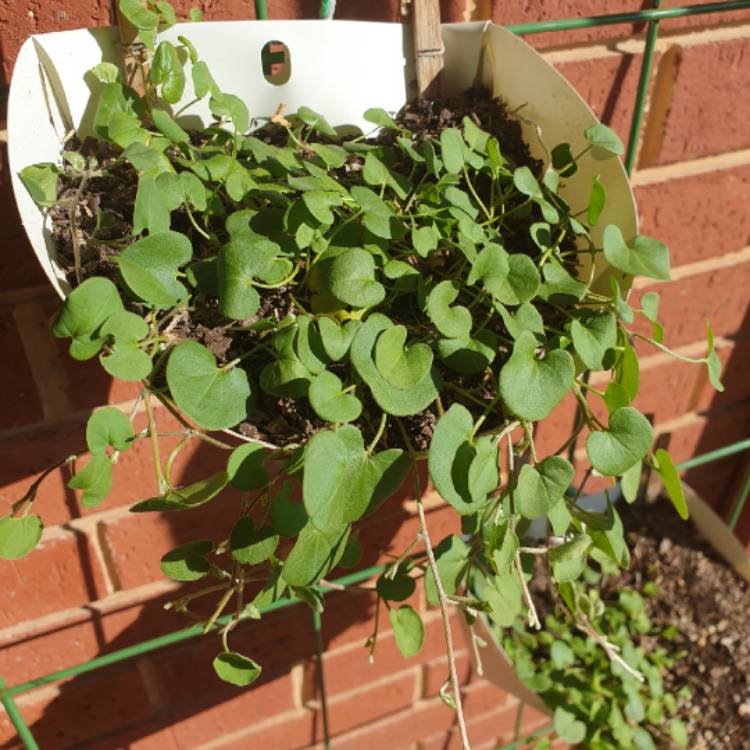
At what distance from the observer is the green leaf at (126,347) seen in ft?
1.41

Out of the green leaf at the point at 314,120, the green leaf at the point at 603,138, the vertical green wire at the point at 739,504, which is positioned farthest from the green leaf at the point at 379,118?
the vertical green wire at the point at 739,504

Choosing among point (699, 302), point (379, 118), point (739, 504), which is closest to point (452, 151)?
point (379, 118)

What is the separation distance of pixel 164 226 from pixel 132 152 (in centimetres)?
5

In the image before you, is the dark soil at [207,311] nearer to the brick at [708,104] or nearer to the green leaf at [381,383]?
the green leaf at [381,383]

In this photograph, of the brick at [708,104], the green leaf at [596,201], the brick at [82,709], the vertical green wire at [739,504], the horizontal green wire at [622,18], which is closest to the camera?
the green leaf at [596,201]

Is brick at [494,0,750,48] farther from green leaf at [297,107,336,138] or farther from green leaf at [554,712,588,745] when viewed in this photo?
green leaf at [554,712,588,745]

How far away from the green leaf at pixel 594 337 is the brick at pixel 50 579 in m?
0.59

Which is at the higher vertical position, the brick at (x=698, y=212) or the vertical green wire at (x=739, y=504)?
the brick at (x=698, y=212)

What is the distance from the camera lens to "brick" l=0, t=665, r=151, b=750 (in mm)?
912

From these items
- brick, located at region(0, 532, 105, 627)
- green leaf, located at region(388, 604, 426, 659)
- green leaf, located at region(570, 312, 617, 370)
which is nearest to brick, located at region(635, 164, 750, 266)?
green leaf, located at region(570, 312, 617, 370)

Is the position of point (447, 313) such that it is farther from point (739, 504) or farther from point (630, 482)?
point (739, 504)

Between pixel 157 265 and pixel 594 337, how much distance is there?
0.90 feet

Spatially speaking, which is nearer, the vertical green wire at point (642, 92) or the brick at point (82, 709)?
the vertical green wire at point (642, 92)

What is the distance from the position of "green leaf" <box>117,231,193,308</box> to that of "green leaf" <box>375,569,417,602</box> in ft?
0.90
